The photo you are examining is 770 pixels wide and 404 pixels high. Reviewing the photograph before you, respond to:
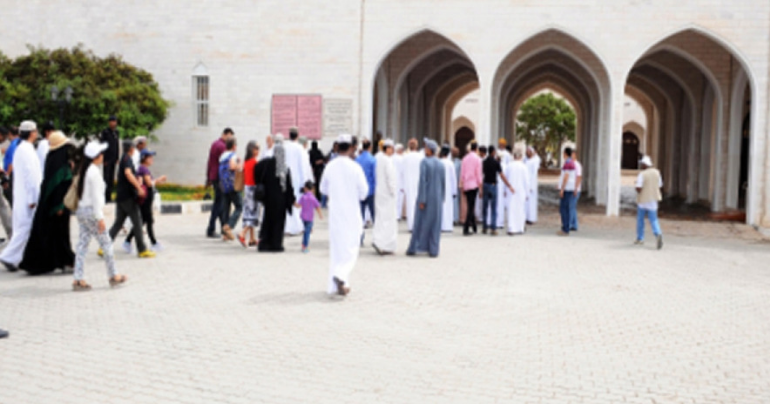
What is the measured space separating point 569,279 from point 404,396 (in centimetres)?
460

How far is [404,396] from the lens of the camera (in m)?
4.38

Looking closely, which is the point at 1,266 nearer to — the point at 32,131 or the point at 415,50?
the point at 32,131

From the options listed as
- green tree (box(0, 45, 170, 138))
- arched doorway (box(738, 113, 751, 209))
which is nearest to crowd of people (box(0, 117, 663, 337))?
green tree (box(0, 45, 170, 138))

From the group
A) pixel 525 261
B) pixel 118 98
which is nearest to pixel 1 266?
pixel 525 261

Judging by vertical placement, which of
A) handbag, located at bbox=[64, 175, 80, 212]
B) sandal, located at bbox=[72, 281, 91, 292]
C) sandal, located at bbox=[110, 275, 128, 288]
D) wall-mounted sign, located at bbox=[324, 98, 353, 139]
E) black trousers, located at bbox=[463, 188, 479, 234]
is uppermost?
wall-mounted sign, located at bbox=[324, 98, 353, 139]

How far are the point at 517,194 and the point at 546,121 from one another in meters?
33.1

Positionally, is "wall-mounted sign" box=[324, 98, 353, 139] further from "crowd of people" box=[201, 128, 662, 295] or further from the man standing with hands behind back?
the man standing with hands behind back

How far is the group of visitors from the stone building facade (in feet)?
30.4

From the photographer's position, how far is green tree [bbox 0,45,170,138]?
58.0 feet

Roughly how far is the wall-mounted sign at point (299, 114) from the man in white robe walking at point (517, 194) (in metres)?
6.51

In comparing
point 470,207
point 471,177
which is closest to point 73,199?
point 471,177

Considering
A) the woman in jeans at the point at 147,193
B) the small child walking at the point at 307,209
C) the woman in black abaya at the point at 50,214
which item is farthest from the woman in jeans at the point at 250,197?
the woman in black abaya at the point at 50,214

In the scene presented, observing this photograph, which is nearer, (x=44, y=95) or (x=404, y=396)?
(x=404, y=396)

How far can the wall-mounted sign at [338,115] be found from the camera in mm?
18922
